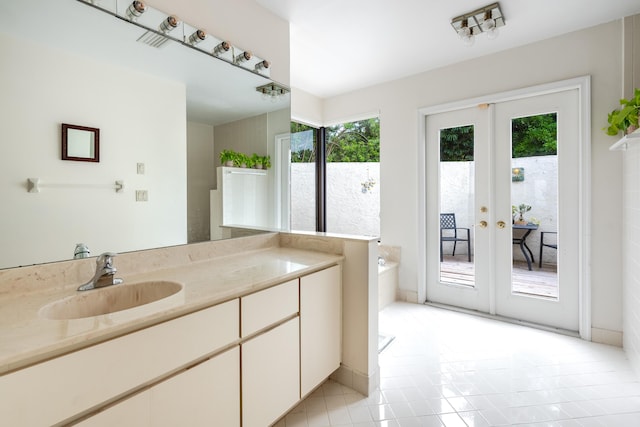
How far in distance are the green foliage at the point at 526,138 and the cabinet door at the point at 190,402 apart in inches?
110

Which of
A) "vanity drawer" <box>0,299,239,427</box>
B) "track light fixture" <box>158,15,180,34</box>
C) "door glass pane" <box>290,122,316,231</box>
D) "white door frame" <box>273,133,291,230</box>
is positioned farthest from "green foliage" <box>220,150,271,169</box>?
"door glass pane" <box>290,122,316,231</box>

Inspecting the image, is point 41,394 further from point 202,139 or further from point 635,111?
point 635,111

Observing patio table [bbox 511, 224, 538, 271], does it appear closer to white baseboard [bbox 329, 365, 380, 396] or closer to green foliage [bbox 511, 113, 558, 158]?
green foliage [bbox 511, 113, 558, 158]

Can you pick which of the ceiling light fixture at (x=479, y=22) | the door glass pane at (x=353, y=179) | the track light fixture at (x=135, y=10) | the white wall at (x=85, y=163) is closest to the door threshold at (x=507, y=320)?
the door glass pane at (x=353, y=179)

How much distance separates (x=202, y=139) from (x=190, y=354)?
1195 millimetres

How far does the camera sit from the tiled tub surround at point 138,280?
774mm

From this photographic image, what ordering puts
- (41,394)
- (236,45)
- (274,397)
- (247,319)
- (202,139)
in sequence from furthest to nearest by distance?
(236,45), (202,139), (274,397), (247,319), (41,394)

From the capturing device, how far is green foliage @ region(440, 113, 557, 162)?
2553 millimetres

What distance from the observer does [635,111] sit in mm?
1802

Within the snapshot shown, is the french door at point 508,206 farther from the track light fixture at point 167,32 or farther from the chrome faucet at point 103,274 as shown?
the chrome faucet at point 103,274

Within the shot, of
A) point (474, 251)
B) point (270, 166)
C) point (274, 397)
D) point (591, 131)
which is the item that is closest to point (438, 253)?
point (474, 251)

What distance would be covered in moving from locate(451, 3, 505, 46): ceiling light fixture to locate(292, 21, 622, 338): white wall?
0.58 metres

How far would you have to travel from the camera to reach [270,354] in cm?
136

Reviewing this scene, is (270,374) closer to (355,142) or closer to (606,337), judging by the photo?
(606,337)
